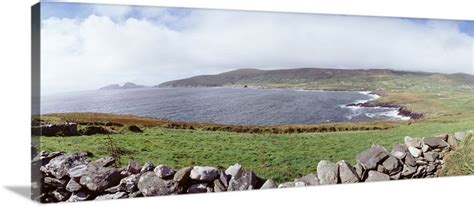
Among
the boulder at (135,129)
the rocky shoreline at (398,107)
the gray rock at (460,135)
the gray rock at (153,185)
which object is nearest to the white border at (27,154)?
the gray rock at (153,185)

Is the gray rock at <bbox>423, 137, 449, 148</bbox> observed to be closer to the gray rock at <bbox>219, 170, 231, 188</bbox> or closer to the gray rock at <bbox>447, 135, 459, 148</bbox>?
the gray rock at <bbox>447, 135, 459, 148</bbox>

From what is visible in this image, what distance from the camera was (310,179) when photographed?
8.95 metres

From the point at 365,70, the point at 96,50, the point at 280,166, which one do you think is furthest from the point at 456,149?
the point at 96,50

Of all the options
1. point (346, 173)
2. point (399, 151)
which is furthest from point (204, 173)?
point (399, 151)

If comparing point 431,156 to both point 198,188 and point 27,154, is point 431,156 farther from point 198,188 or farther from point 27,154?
point 27,154

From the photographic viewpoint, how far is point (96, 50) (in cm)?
781

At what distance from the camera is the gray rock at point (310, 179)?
8.91m

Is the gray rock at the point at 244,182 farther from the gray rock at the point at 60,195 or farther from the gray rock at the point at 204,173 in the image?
the gray rock at the point at 60,195

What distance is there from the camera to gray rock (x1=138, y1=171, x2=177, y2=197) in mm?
8070

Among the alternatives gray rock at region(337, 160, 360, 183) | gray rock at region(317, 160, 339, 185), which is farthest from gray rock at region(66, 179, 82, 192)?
gray rock at region(337, 160, 360, 183)

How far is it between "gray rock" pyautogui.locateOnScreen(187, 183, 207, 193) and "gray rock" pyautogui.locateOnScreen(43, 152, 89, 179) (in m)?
1.28

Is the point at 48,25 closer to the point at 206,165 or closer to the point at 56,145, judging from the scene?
the point at 56,145

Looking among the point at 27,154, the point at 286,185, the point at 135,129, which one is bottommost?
the point at 286,185

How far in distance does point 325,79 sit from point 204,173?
2.12m
